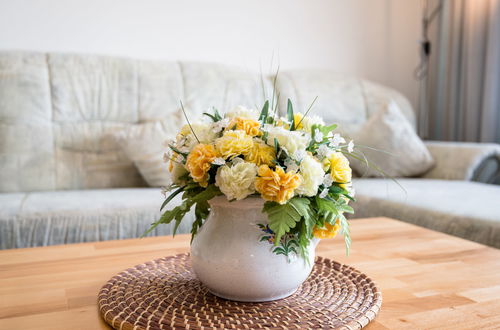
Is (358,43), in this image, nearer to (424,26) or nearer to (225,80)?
(424,26)

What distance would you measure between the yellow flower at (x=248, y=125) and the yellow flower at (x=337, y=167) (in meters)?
0.12

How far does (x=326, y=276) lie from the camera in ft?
3.03

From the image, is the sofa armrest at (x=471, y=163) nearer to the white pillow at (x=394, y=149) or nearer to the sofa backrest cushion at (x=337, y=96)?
the white pillow at (x=394, y=149)

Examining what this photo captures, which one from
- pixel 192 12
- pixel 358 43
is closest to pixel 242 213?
pixel 192 12

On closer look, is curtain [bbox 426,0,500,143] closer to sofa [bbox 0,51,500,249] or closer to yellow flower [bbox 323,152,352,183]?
sofa [bbox 0,51,500,249]

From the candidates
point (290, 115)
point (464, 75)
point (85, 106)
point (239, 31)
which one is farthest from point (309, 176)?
point (464, 75)

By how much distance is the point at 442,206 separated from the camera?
164 cm

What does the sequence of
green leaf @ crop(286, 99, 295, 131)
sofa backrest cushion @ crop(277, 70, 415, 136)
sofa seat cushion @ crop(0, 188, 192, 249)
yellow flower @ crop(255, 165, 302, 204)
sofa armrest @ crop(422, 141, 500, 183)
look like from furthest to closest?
sofa backrest cushion @ crop(277, 70, 415, 136), sofa armrest @ crop(422, 141, 500, 183), sofa seat cushion @ crop(0, 188, 192, 249), green leaf @ crop(286, 99, 295, 131), yellow flower @ crop(255, 165, 302, 204)

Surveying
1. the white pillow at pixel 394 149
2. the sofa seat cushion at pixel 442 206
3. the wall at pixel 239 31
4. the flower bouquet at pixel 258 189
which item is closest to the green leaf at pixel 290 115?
the flower bouquet at pixel 258 189

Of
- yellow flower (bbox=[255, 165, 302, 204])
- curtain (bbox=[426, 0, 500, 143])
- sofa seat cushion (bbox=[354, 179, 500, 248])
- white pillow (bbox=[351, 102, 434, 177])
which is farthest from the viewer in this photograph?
curtain (bbox=[426, 0, 500, 143])

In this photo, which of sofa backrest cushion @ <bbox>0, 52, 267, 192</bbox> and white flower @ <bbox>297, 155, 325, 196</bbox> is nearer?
white flower @ <bbox>297, 155, 325, 196</bbox>

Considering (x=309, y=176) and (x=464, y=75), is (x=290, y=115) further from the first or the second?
(x=464, y=75)

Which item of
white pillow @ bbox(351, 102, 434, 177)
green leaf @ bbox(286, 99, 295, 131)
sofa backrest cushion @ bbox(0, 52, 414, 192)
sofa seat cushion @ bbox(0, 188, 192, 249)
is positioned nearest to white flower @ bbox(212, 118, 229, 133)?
green leaf @ bbox(286, 99, 295, 131)

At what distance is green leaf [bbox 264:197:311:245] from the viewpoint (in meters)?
0.69
